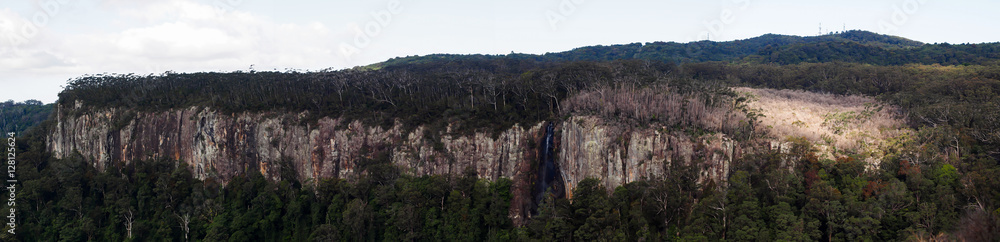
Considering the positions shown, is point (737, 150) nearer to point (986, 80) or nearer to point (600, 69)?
point (600, 69)

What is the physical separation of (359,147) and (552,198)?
28283 millimetres

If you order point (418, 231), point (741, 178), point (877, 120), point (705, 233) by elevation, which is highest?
point (877, 120)

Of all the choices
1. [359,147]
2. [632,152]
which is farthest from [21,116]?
[632,152]

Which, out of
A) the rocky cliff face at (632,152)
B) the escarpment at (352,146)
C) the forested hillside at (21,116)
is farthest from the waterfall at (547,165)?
the forested hillside at (21,116)

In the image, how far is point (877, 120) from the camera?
158ft

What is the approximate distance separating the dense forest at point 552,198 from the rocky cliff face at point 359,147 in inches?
62.2

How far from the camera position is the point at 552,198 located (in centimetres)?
4931

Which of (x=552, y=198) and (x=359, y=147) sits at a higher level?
(x=359, y=147)

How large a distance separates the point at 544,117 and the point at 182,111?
2235 inches

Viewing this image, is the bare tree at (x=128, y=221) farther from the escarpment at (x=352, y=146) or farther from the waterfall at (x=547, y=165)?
the waterfall at (x=547, y=165)

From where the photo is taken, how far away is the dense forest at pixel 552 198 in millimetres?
33688

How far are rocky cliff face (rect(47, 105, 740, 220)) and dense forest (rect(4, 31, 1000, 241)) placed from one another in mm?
1580

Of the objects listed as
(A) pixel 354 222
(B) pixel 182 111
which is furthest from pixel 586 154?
(B) pixel 182 111

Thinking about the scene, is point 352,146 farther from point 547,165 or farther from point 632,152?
point 632,152
